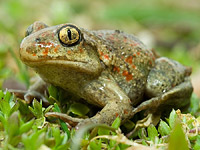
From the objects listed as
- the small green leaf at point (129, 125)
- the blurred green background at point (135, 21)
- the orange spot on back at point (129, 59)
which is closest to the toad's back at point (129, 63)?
the orange spot on back at point (129, 59)

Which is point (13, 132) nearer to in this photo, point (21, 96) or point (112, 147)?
point (112, 147)

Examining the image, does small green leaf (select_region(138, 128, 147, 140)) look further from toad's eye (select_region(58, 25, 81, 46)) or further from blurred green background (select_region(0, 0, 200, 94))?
blurred green background (select_region(0, 0, 200, 94))

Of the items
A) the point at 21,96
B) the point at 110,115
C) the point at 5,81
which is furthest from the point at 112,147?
the point at 5,81

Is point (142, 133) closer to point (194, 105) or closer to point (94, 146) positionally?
point (94, 146)

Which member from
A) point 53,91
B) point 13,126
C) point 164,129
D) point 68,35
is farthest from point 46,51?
point 164,129

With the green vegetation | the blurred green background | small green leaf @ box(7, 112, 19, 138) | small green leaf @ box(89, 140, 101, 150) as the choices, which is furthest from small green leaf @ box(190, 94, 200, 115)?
the blurred green background

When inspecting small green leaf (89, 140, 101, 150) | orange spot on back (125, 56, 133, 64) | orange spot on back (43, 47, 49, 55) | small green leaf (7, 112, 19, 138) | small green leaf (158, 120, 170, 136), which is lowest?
small green leaf (89, 140, 101, 150)
